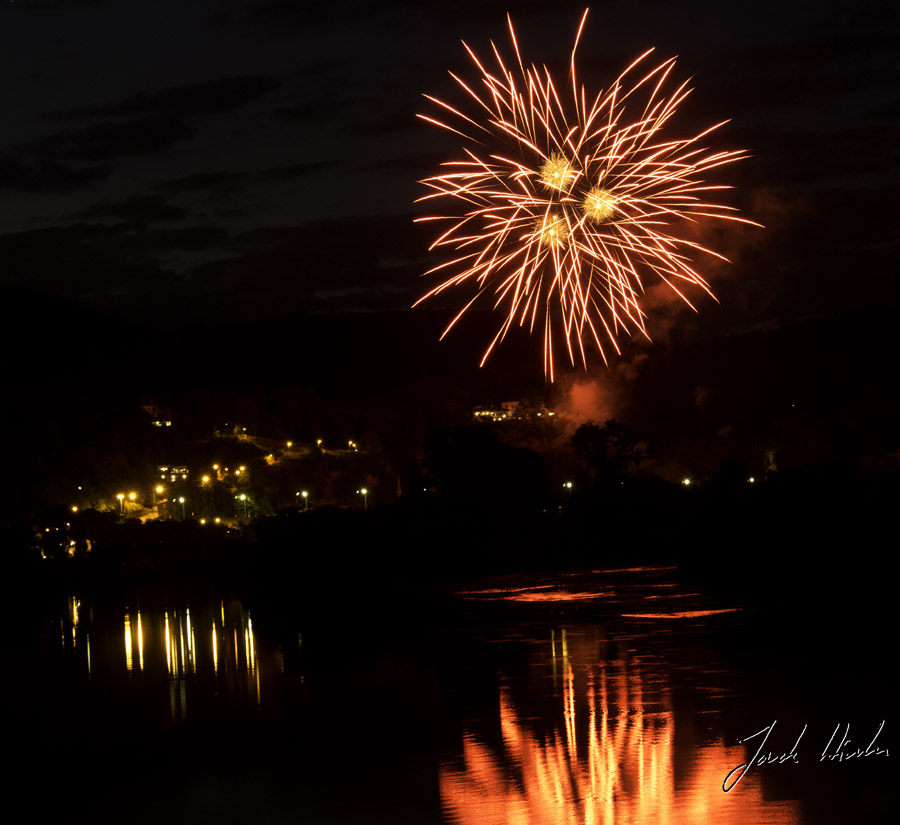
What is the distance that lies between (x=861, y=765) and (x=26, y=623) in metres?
25.4

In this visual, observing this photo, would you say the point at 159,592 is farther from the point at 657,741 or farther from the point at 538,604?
the point at 657,741

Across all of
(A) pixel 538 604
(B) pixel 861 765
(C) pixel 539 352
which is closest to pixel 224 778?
(B) pixel 861 765

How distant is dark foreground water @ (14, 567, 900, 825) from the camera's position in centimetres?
1064

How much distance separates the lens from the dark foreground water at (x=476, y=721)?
419 inches

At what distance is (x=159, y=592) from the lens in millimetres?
42625

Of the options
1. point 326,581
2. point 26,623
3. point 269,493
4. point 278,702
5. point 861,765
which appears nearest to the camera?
point 861,765

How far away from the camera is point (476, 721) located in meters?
14.2
